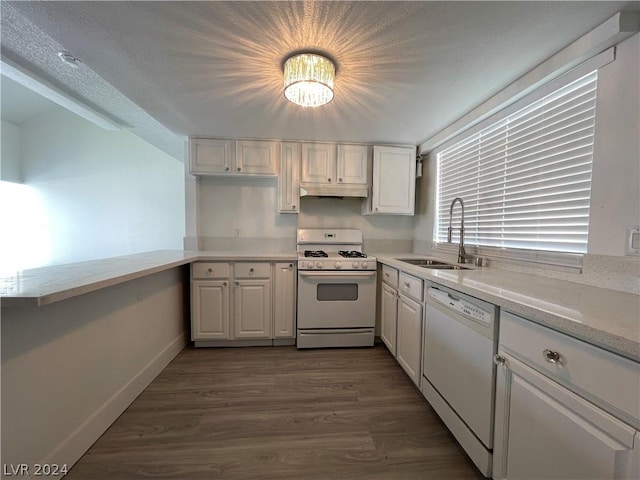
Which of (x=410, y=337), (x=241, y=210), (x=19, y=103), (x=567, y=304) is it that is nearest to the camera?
(x=567, y=304)

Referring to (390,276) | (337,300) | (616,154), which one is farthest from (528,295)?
(337,300)

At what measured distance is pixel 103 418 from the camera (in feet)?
4.75

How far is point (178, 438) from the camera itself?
1410 millimetres

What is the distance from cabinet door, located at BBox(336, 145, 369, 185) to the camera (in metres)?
2.81

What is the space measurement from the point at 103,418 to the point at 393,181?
3.06 m

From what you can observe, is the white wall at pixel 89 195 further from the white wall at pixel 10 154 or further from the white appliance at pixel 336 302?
the white appliance at pixel 336 302

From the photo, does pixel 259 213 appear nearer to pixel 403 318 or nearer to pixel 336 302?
pixel 336 302

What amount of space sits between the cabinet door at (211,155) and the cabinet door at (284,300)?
1241mm

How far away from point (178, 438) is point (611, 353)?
1.93 metres

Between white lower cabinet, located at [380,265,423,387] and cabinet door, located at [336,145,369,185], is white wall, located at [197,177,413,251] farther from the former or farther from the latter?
white lower cabinet, located at [380,265,423,387]

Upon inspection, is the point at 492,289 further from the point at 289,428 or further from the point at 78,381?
the point at 78,381

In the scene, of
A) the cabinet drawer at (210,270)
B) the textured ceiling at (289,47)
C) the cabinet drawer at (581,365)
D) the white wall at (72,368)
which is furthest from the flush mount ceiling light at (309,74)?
the cabinet drawer at (210,270)

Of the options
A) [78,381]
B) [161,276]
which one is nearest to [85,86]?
[161,276]

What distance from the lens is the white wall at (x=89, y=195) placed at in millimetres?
4879
